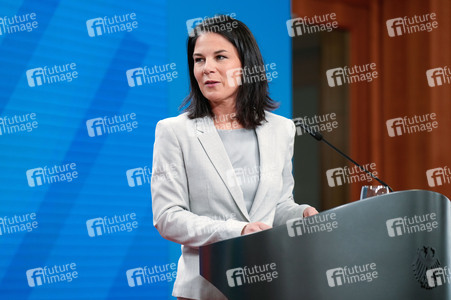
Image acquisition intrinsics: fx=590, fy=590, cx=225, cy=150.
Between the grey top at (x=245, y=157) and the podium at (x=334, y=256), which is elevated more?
the grey top at (x=245, y=157)

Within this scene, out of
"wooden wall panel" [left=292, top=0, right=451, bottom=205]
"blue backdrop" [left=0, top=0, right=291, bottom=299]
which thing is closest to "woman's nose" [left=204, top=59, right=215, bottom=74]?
"blue backdrop" [left=0, top=0, right=291, bottom=299]

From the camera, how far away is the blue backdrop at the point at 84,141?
2.67 metres

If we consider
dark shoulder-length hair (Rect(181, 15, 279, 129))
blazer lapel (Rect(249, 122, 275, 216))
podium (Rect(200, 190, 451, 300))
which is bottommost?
podium (Rect(200, 190, 451, 300))

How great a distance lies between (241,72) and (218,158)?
0.27 meters

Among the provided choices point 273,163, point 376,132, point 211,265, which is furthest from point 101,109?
point 376,132

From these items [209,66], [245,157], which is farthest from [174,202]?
[209,66]

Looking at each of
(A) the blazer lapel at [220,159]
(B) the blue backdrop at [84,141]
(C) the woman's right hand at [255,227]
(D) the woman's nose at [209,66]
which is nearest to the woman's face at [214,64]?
(D) the woman's nose at [209,66]

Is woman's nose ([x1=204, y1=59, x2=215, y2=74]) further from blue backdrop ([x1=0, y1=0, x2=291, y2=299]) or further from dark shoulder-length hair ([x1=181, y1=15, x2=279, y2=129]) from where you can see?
blue backdrop ([x1=0, y1=0, x2=291, y2=299])

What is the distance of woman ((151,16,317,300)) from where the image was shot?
57.7 inches

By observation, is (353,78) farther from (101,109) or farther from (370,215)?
(370,215)

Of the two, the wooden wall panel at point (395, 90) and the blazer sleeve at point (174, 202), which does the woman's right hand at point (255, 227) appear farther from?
the wooden wall panel at point (395, 90)

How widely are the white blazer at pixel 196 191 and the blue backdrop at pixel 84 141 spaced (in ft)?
4.32

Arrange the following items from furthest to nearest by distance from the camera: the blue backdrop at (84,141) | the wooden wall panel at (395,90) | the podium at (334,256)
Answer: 1. the wooden wall panel at (395,90)
2. the blue backdrop at (84,141)
3. the podium at (334,256)

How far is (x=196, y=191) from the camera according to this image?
1.52 metres
